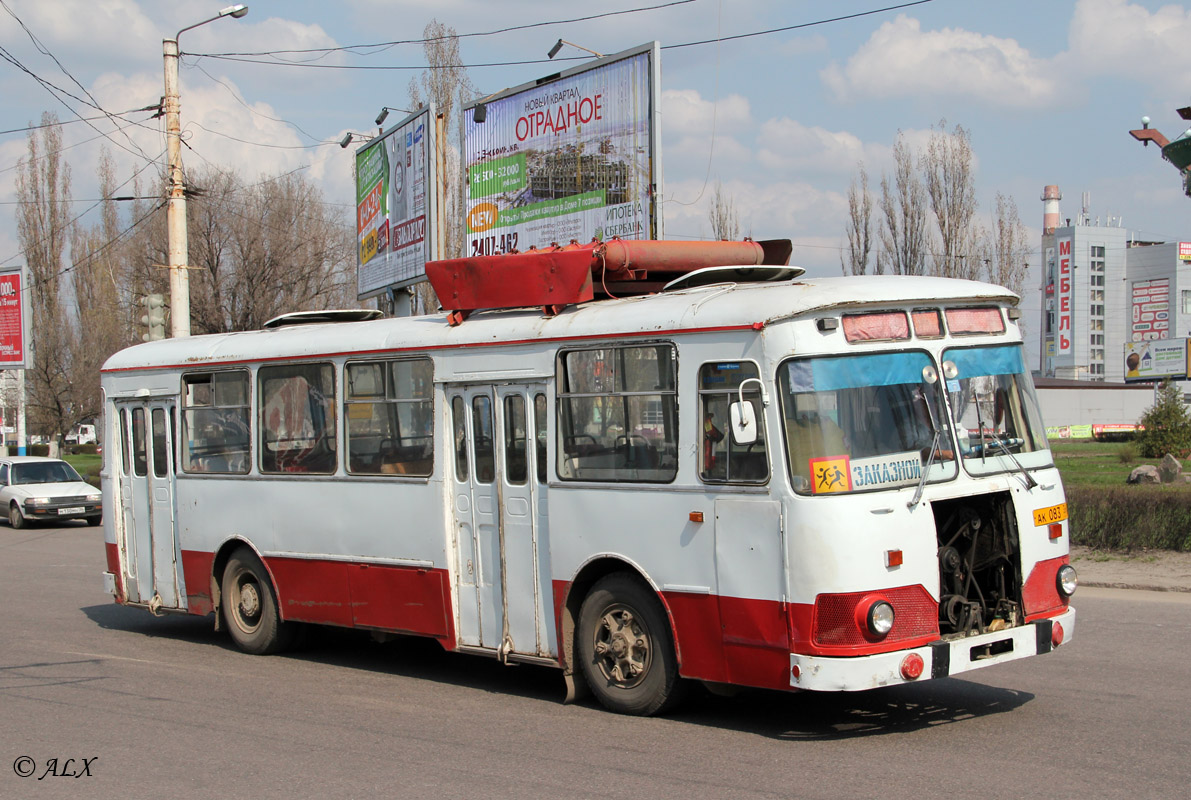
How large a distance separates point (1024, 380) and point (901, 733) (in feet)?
8.16

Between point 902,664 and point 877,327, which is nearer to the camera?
point 902,664

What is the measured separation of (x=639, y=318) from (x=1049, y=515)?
290cm

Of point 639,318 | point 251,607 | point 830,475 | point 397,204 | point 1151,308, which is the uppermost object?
point 397,204

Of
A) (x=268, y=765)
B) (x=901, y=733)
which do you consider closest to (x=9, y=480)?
(x=268, y=765)

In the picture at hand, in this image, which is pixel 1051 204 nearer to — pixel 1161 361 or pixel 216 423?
pixel 1161 361

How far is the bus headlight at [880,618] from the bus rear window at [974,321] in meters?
1.87

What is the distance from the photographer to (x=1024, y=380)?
7.97 metres

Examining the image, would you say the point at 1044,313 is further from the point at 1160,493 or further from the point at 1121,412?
the point at 1160,493

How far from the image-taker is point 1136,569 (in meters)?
14.3

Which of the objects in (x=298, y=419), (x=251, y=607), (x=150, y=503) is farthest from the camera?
(x=150, y=503)

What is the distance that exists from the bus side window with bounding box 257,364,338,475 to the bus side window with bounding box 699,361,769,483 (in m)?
3.92

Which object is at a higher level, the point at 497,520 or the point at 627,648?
the point at 497,520

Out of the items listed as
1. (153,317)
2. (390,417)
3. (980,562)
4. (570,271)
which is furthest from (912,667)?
(153,317)

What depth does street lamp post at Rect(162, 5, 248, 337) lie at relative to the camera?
21734mm
